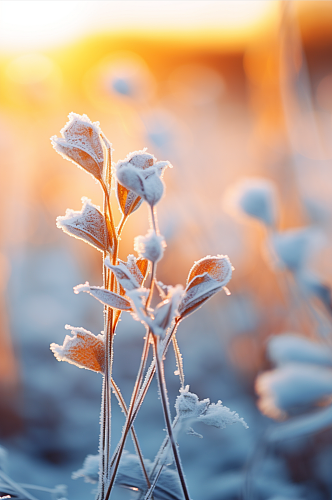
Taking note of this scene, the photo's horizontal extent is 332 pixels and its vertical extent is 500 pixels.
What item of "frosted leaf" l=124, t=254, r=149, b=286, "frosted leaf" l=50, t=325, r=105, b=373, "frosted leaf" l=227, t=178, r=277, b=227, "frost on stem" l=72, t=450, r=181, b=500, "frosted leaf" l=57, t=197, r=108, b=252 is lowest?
"frost on stem" l=72, t=450, r=181, b=500

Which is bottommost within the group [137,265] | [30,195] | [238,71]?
[137,265]

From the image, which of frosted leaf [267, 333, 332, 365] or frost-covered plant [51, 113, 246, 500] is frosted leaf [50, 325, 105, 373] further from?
frosted leaf [267, 333, 332, 365]

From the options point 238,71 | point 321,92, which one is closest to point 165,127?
point 321,92

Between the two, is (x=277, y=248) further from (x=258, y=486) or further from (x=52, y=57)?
(x=52, y=57)

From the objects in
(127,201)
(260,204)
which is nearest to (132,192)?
(127,201)

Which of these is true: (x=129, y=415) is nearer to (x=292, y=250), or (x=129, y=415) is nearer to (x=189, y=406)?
(x=189, y=406)

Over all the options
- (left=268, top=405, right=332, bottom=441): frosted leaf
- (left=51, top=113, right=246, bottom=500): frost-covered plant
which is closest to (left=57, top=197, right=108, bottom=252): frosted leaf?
(left=51, top=113, right=246, bottom=500): frost-covered plant
